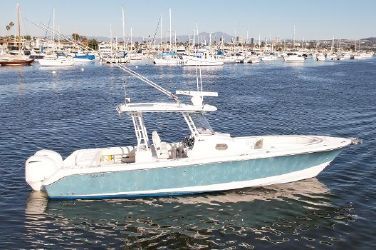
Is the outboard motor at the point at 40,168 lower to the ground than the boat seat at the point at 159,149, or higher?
lower

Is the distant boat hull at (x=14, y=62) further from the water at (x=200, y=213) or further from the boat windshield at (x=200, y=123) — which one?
the boat windshield at (x=200, y=123)

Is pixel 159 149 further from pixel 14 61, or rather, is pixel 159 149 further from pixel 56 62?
pixel 14 61

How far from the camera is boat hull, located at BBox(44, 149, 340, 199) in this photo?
14.9 metres

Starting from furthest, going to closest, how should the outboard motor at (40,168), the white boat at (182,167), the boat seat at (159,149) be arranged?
the boat seat at (159,149) → the outboard motor at (40,168) → the white boat at (182,167)

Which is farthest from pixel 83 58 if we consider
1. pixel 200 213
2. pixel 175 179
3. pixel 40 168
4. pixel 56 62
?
pixel 200 213

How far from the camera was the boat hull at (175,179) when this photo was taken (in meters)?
14.9

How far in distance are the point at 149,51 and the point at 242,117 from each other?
412ft

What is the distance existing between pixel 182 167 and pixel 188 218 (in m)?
1.78

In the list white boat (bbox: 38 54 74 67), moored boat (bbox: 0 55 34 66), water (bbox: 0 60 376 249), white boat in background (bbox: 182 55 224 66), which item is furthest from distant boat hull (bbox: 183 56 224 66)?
water (bbox: 0 60 376 249)

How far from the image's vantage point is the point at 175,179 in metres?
15.2

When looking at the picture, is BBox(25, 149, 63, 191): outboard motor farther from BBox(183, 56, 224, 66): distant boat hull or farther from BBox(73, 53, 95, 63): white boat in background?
BBox(73, 53, 95, 63): white boat in background

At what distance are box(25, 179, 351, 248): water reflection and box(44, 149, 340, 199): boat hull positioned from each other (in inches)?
12.9

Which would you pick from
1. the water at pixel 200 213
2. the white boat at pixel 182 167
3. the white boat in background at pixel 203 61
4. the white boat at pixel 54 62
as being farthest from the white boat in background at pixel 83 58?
the white boat at pixel 182 167

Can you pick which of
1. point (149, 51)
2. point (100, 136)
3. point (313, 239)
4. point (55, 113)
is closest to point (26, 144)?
point (100, 136)
